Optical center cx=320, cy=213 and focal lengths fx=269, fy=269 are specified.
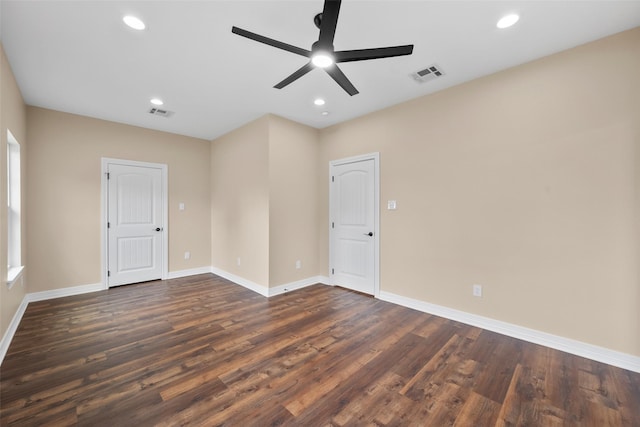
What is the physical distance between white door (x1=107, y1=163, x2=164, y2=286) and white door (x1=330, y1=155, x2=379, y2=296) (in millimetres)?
3152

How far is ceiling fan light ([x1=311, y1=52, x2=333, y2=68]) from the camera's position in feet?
6.28

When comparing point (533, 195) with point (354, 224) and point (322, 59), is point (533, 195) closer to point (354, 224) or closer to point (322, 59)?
point (354, 224)

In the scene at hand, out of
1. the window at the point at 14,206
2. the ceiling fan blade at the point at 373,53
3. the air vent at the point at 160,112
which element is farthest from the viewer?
the air vent at the point at 160,112

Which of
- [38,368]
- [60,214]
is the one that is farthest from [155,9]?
[60,214]

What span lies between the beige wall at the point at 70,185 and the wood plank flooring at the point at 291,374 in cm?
83

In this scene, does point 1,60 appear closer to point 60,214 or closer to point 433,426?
point 60,214

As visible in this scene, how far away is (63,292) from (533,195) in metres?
6.14

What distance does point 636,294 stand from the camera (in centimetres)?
220

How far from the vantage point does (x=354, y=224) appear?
13.9 feet

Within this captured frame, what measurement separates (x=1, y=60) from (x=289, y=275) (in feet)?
12.5

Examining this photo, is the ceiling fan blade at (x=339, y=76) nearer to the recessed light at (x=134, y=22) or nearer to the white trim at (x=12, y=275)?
the recessed light at (x=134, y=22)

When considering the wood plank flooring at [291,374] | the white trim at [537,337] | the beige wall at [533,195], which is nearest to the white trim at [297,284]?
the wood plank flooring at [291,374]

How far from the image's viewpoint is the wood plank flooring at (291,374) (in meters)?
1.70

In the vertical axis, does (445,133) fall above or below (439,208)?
above
